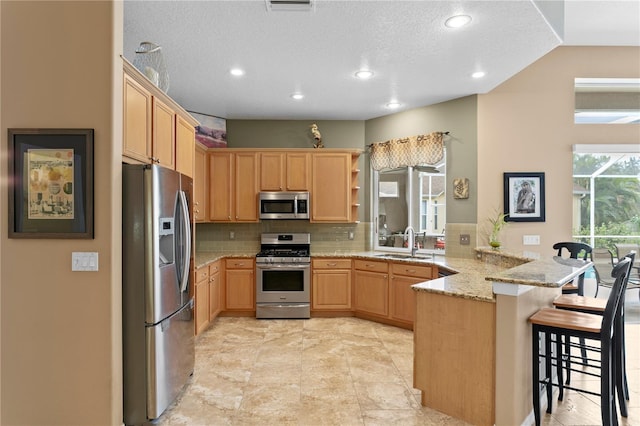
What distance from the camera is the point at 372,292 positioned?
4.81 meters

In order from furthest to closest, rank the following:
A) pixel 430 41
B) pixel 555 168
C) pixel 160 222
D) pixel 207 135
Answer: pixel 207 135 → pixel 555 168 → pixel 430 41 → pixel 160 222

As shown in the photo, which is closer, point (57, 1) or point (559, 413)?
point (57, 1)

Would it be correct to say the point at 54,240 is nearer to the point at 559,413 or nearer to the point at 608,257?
the point at 559,413

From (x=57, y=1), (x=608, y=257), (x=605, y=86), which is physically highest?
(x=605, y=86)

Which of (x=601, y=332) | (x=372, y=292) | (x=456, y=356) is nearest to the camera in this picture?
(x=601, y=332)

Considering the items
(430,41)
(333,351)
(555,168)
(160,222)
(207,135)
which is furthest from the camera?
(207,135)

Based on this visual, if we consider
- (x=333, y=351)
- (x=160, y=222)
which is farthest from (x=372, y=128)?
(x=160, y=222)

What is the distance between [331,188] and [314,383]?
289 cm

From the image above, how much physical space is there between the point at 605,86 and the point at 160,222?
5.53m

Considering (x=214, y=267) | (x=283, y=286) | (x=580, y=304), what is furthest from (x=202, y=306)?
(x=580, y=304)

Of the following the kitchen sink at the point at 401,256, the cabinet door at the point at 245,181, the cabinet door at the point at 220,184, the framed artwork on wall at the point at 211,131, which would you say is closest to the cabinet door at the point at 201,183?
the cabinet door at the point at 220,184

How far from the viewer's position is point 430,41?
3064 mm

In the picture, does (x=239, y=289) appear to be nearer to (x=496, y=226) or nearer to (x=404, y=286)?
(x=404, y=286)

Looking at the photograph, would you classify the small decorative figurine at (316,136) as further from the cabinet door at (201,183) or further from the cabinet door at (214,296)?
the cabinet door at (214,296)
